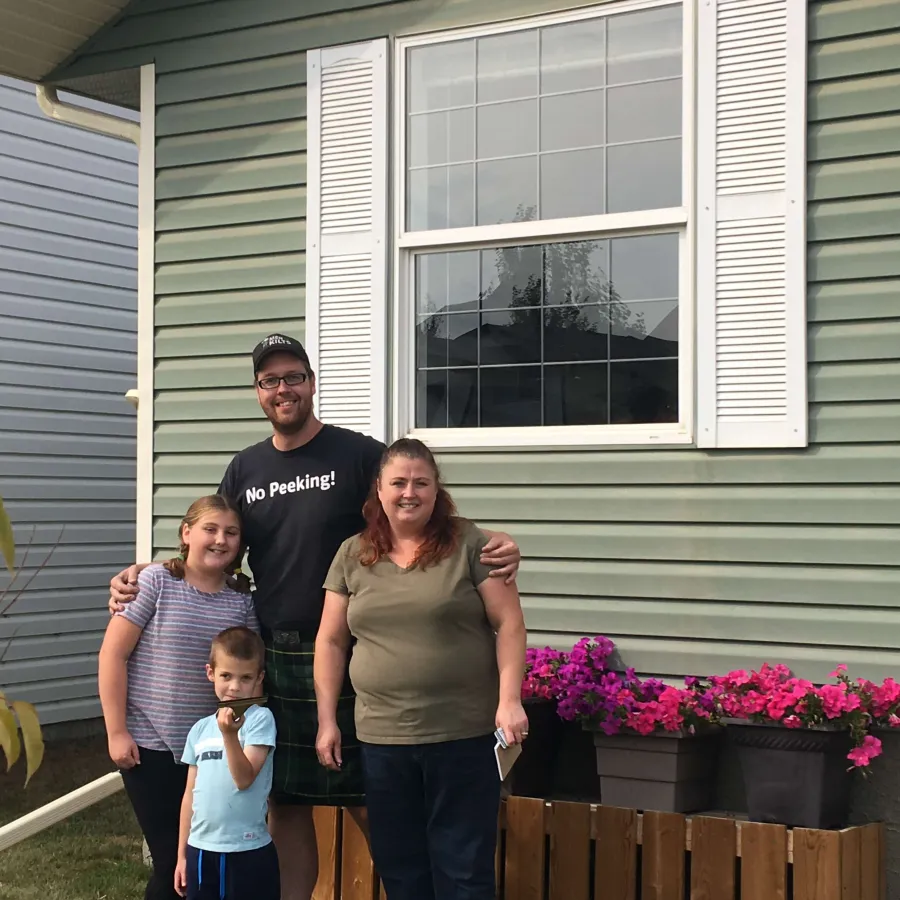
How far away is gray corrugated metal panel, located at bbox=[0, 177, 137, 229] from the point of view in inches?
302

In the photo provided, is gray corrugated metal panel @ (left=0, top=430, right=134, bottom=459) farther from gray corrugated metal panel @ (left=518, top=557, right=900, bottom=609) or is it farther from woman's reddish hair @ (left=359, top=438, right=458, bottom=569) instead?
woman's reddish hair @ (left=359, top=438, right=458, bottom=569)

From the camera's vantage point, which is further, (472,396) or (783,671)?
(472,396)

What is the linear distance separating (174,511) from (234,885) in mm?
2364

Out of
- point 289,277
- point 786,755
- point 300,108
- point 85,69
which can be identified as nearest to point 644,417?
point 786,755

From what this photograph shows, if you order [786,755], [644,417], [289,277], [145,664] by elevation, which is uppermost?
[289,277]

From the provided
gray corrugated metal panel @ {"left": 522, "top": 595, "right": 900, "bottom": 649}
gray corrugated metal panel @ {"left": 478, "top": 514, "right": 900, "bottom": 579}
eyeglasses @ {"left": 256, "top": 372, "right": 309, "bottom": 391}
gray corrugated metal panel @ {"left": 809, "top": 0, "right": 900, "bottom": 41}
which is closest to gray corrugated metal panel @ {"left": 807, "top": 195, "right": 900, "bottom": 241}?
gray corrugated metal panel @ {"left": 809, "top": 0, "right": 900, "bottom": 41}

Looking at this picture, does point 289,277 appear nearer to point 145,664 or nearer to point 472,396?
point 472,396

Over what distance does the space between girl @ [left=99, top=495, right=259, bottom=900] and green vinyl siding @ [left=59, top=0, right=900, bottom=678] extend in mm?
1461

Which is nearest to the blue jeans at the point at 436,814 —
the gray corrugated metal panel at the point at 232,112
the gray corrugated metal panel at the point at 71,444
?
the gray corrugated metal panel at the point at 232,112

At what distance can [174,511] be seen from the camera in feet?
17.0

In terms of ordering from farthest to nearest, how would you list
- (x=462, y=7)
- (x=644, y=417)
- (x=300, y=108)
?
(x=300, y=108)
(x=462, y=7)
(x=644, y=417)

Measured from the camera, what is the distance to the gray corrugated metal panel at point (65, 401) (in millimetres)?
7664

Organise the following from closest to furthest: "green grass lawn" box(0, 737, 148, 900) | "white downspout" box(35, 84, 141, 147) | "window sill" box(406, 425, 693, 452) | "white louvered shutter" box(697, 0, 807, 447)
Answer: "white louvered shutter" box(697, 0, 807, 447)
"window sill" box(406, 425, 693, 452)
"green grass lawn" box(0, 737, 148, 900)
"white downspout" box(35, 84, 141, 147)

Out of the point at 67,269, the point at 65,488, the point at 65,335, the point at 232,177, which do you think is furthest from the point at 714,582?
the point at 67,269
